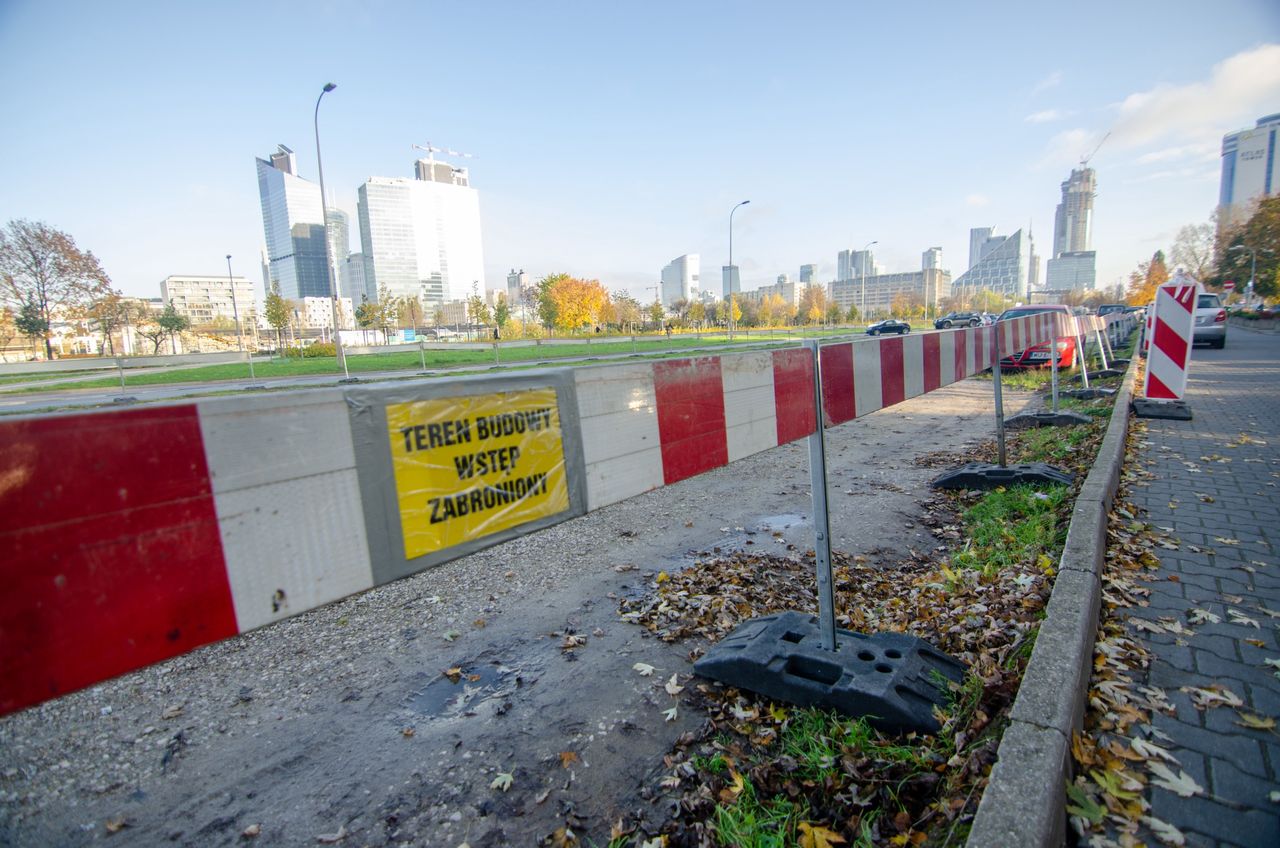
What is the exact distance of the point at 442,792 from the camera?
7.76 ft

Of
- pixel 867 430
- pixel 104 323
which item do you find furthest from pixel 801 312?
pixel 867 430

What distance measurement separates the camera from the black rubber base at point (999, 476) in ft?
18.1

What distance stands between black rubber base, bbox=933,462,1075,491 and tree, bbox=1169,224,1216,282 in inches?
3433

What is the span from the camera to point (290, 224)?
127375 mm

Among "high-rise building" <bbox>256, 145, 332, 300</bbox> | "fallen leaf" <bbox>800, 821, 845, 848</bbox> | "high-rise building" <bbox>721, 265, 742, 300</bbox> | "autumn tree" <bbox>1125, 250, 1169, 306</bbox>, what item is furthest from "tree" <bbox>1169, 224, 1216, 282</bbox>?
"high-rise building" <bbox>256, 145, 332, 300</bbox>

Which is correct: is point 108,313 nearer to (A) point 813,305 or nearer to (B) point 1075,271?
(A) point 813,305

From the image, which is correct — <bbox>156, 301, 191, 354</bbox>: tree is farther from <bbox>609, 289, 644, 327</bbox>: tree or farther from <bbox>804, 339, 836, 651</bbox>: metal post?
<bbox>804, 339, 836, 651</bbox>: metal post

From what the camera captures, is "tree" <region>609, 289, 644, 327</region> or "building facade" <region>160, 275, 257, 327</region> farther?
"building facade" <region>160, 275, 257, 327</region>

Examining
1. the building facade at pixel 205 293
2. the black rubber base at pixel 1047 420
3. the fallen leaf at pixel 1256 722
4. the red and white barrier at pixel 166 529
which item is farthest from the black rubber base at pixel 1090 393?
the building facade at pixel 205 293

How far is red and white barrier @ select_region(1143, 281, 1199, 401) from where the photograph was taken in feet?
25.5

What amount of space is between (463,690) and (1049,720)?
2497 millimetres

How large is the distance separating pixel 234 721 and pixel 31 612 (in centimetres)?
218

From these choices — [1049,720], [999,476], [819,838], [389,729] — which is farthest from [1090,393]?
[389,729]

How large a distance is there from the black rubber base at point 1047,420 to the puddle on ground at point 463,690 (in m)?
8.24
